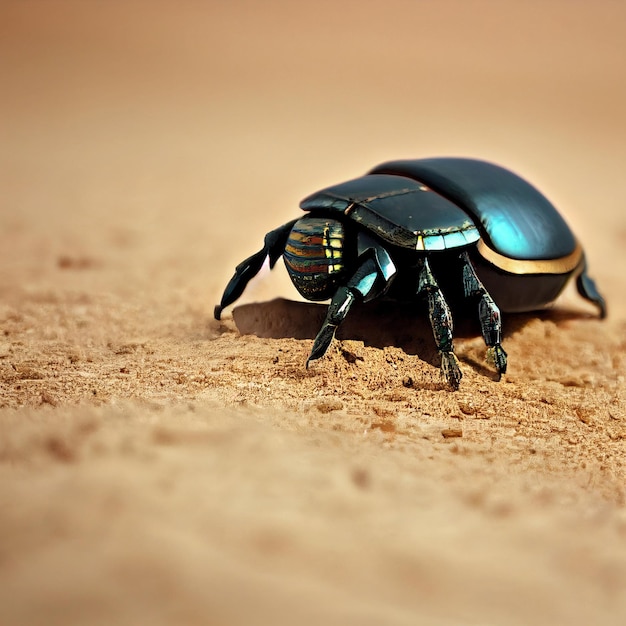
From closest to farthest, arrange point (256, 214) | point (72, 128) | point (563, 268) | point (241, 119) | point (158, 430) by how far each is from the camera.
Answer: point (158, 430)
point (563, 268)
point (256, 214)
point (72, 128)
point (241, 119)

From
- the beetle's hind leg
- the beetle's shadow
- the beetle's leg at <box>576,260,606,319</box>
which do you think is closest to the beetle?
the beetle's hind leg

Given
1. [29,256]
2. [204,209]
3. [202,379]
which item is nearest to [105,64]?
[204,209]

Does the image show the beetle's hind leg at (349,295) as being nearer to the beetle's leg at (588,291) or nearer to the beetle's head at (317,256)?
the beetle's head at (317,256)

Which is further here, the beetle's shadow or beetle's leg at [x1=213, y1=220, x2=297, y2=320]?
beetle's leg at [x1=213, y1=220, x2=297, y2=320]

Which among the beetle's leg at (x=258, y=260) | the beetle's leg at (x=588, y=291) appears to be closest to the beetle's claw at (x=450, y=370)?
the beetle's leg at (x=258, y=260)

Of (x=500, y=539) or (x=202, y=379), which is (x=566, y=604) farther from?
(x=202, y=379)

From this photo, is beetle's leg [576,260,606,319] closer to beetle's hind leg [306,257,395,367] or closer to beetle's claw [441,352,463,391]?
beetle's claw [441,352,463,391]

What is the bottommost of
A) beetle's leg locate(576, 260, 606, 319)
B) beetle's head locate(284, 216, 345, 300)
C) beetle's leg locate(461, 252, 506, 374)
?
beetle's leg locate(576, 260, 606, 319)
